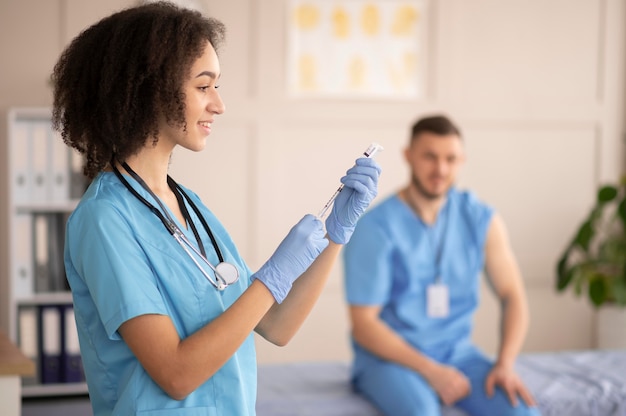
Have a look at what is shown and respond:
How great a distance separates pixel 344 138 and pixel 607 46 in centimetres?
146

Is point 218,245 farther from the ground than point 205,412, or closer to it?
farther from the ground

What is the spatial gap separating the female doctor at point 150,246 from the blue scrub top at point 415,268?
132 cm

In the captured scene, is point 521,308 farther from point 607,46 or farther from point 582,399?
point 607,46

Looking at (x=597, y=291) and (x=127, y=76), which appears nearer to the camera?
(x=127, y=76)

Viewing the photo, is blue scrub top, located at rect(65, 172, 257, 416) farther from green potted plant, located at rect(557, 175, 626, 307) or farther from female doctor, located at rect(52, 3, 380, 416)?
green potted plant, located at rect(557, 175, 626, 307)

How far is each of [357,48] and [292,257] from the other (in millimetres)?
2963

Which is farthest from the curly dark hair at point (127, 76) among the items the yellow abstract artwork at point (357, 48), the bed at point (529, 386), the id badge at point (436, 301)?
the yellow abstract artwork at point (357, 48)

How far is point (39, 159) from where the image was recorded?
3.48 meters

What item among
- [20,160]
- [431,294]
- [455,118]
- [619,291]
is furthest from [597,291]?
[20,160]

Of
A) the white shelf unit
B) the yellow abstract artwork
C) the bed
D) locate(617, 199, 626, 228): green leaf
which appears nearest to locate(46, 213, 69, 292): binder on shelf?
the white shelf unit

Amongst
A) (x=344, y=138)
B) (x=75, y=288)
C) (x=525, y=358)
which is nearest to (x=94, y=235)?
(x=75, y=288)

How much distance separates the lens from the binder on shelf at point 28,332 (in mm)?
3492

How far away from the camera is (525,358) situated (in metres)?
3.02

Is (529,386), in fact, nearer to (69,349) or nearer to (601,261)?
(601,261)
